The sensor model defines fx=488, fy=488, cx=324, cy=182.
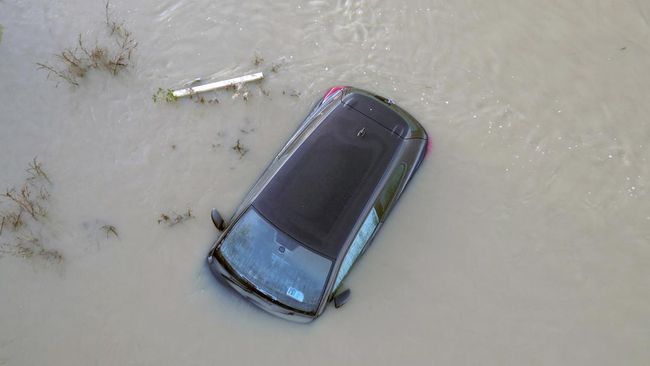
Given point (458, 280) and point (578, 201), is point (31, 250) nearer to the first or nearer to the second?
point (458, 280)

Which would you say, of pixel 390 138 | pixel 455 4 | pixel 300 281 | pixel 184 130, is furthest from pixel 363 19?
pixel 300 281

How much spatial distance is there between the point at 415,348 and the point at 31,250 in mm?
4648

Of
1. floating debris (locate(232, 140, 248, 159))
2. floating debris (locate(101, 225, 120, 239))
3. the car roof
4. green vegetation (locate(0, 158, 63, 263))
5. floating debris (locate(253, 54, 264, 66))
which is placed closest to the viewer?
the car roof

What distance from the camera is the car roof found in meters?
4.85

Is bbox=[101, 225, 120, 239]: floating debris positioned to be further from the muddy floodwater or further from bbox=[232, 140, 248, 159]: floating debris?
bbox=[232, 140, 248, 159]: floating debris

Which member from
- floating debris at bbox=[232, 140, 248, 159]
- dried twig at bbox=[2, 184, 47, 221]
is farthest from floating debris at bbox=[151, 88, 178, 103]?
dried twig at bbox=[2, 184, 47, 221]

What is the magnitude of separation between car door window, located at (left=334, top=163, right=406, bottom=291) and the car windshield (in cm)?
31

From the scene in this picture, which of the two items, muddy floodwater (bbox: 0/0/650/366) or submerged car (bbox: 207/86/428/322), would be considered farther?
muddy floodwater (bbox: 0/0/650/366)

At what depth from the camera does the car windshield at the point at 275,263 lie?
486cm

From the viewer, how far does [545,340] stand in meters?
5.75

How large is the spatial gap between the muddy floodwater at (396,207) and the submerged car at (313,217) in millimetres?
680

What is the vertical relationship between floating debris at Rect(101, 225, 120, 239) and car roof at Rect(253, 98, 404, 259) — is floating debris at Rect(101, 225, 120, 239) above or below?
below

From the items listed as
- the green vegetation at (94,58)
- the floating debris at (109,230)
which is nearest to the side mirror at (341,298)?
the floating debris at (109,230)

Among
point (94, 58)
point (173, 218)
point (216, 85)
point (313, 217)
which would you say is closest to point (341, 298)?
point (313, 217)
